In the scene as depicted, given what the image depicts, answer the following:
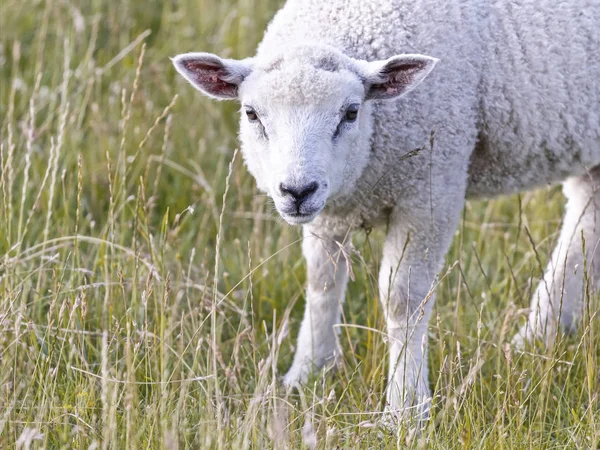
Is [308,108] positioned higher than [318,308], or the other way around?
[308,108]

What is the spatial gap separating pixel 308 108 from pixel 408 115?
51 cm

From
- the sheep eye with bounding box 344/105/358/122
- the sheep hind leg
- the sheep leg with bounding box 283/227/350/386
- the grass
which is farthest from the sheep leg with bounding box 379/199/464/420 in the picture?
the sheep hind leg

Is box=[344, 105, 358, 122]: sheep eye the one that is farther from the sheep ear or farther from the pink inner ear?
the pink inner ear

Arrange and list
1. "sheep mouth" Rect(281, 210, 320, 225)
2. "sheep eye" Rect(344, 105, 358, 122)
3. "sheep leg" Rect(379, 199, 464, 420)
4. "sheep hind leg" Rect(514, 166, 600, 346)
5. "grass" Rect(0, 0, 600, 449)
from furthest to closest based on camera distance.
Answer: "sheep hind leg" Rect(514, 166, 600, 346) → "sheep leg" Rect(379, 199, 464, 420) → "sheep eye" Rect(344, 105, 358, 122) → "sheep mouth" Rect(281, 210, 320, 225) → "grass" Rect(0, 0, 600, 449)

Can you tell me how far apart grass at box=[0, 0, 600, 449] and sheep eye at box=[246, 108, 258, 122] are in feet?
1.21

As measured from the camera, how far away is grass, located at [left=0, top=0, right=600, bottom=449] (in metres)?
3.03

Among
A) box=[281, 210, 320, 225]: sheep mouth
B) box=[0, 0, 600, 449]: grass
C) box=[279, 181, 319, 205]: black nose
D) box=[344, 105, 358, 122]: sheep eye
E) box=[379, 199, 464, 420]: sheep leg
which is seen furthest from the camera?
box=[379, 199, 464, 420]: sheep leg

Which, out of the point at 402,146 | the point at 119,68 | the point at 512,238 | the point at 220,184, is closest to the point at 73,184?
the point at 220,184

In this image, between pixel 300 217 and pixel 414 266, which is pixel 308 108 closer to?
pixel 300 217

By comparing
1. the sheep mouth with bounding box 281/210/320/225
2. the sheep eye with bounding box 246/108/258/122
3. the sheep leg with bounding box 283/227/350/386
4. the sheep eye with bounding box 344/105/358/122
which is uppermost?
the sheep eye with bounding box 344/105/358/122

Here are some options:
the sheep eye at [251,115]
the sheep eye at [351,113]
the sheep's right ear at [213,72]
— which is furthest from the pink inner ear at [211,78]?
the sheep eye at [351,113]

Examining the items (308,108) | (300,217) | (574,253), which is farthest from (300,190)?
(574,253)

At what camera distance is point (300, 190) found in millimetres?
3205

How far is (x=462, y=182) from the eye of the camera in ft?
12.7
